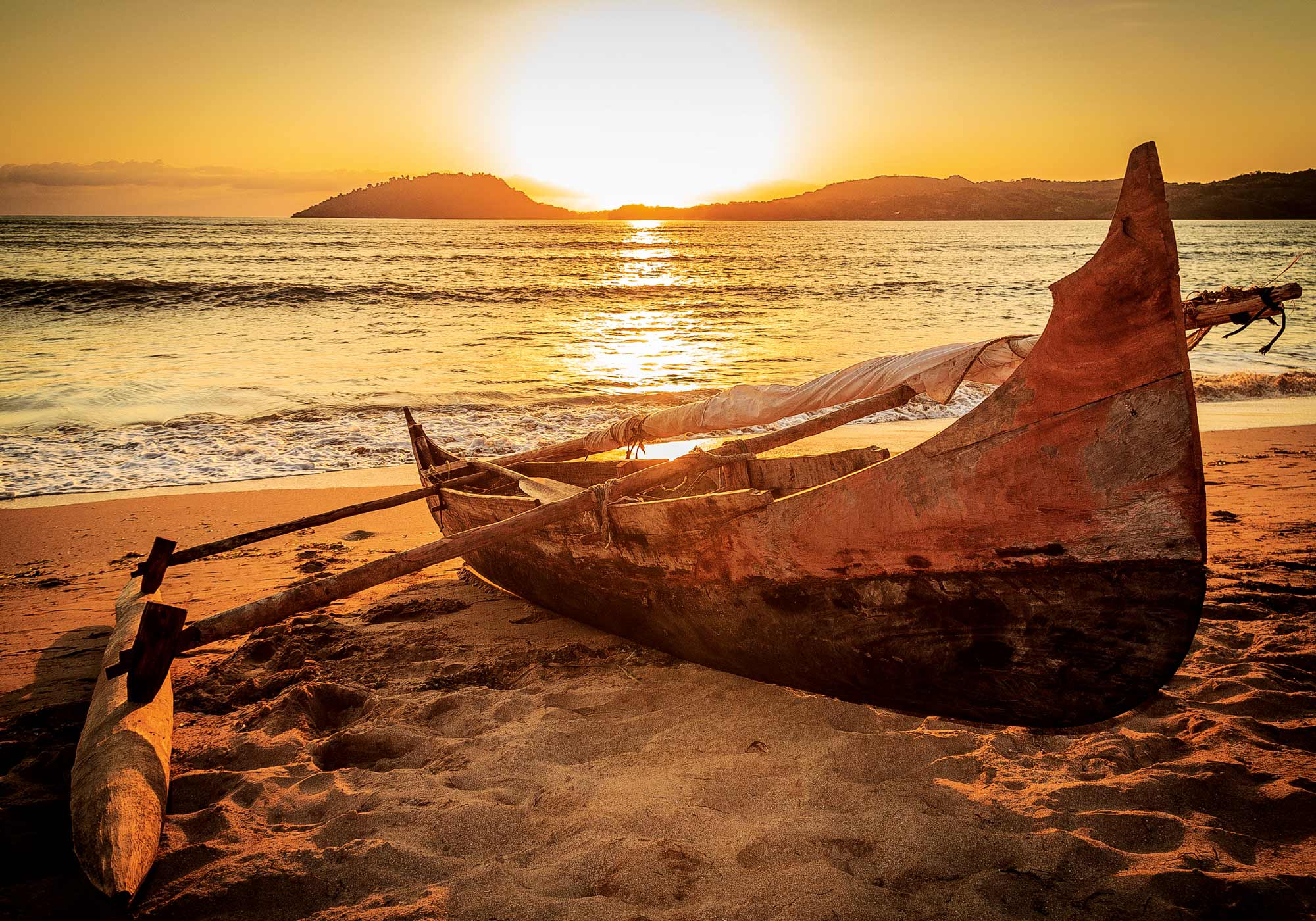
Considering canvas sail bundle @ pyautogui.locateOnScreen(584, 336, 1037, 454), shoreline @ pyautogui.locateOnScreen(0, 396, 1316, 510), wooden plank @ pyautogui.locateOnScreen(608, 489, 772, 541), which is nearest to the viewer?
wooden plank @ pyautogui.locateOnScreen(608, 489, 772, 541)

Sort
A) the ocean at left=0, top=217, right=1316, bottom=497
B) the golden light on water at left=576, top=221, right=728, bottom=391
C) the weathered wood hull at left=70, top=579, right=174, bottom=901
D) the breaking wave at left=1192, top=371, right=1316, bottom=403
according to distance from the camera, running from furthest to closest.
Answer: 1. the golden light on water at left=576, top=221, right=728, bottom=391
2. the breaking wave at left=1192, top=371, right=1316, bottom=403
3. the ocean at left=0, top=217, right=1316, bottom=497
4. the weathered wood hull at left=70, top=579, right=174, bottom=901

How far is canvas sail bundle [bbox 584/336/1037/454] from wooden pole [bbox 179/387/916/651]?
134 mm

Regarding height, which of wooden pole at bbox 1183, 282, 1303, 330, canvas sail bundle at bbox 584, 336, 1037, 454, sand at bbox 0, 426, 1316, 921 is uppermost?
wooden pole at bbox 1183, 282, 1303, 330

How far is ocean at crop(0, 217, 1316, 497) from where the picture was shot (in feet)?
30.1

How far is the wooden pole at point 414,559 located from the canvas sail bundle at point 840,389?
134mm

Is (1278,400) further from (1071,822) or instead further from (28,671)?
(28,671)

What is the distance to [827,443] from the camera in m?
8.61

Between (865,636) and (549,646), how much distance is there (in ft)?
6.20

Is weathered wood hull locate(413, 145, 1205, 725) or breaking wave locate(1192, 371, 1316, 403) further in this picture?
breaking wave locate(1192, 371, 1316, 403)

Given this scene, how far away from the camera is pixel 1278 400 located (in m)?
10.5

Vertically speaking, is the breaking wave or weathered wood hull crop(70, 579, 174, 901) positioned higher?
the breaking wave

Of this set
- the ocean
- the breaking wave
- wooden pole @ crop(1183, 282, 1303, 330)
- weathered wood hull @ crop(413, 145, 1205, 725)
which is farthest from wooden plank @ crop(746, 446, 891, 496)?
the breaking wave

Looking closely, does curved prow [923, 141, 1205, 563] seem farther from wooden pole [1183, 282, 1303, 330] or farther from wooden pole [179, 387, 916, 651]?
wooden pole [179, 387, 916, 651]

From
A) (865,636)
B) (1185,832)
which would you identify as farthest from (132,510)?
(1185,832)
